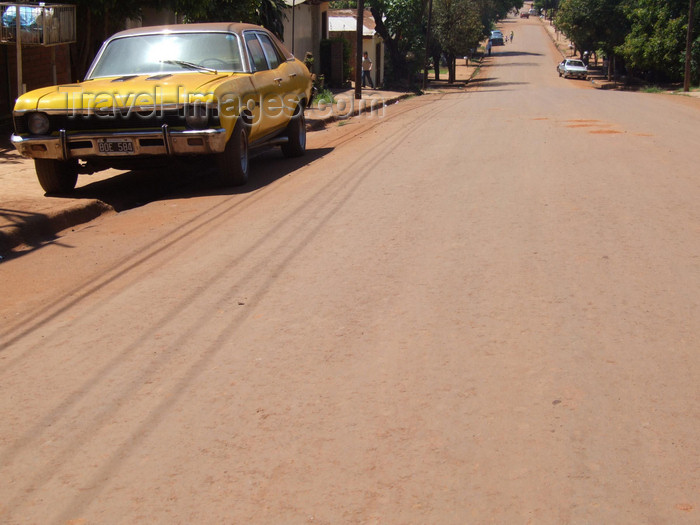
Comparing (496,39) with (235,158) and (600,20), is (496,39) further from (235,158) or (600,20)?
(235,158)

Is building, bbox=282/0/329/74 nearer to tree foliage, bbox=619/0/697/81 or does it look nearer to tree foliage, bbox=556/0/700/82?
tree foliage, bbox=619/0/697/81

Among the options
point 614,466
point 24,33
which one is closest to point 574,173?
point 614,466

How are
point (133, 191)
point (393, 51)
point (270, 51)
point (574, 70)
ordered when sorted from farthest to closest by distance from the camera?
point (574, 70) < point (393, 51) < point (270, 51) < point (133, 191)

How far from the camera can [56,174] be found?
9344mm

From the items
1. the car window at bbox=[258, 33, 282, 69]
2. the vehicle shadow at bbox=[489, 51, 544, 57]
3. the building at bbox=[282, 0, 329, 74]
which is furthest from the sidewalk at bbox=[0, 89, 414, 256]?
the vehicle shadow at bbox=[489, 51, 544, 57]

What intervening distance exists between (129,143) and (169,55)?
1839 mm

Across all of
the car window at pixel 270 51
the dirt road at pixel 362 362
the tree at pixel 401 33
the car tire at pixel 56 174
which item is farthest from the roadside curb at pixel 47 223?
the tree at pixel 401 33

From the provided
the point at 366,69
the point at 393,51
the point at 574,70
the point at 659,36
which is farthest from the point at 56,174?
the point at 574,70

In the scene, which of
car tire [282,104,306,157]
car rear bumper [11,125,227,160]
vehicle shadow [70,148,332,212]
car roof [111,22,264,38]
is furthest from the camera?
car tire [282,104,306,157]

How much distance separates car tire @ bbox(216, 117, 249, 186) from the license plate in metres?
1.06

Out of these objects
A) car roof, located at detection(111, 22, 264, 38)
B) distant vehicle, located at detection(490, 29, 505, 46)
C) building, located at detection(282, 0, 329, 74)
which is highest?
distant vehicle, located at detection(490, 29, 505, 46)

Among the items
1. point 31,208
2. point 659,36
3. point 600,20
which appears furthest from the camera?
point 600,20

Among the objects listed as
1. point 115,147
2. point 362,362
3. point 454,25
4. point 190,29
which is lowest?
point 362,362

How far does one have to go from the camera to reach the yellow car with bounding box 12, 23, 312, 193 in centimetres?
891
